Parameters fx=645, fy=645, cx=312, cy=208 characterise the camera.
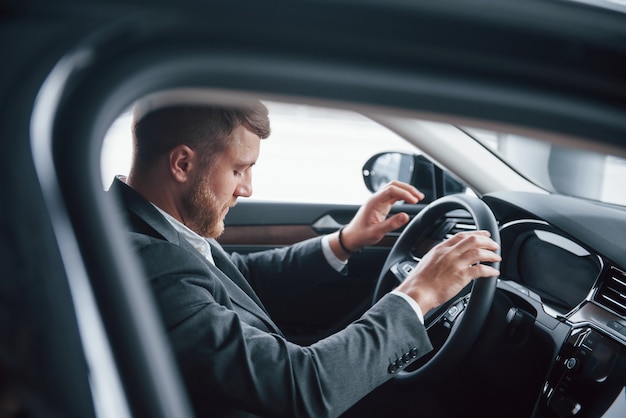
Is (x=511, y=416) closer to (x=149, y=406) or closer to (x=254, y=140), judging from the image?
(x=254, y=140)

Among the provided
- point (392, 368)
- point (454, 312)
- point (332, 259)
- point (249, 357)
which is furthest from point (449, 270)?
point (332, 259)

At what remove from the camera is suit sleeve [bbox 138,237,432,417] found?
3.83 ft

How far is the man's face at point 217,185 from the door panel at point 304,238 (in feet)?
2.63

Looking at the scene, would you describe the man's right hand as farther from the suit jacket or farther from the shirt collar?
the shirt collar

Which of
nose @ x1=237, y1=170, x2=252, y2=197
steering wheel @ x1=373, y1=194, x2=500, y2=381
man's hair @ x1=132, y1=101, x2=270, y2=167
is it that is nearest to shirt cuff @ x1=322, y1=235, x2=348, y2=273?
steering wheel @ x1=373, y1=194, x2=500, y2=381

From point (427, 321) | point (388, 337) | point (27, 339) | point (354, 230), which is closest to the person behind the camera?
point (27, 339)

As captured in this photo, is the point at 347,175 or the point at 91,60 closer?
the point at 91,60

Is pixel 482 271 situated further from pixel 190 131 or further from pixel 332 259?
pixel 332 259

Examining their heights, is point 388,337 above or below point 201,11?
below

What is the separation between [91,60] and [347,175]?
3.21 meters

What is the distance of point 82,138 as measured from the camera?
493 mm

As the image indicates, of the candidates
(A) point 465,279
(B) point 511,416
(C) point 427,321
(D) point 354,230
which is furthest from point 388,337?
Result: (D) point 354,230

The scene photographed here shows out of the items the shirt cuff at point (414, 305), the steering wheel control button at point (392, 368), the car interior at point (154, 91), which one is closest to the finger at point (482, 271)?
the shirt cuff at point (414, 305)

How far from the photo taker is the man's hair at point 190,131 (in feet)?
4.61
